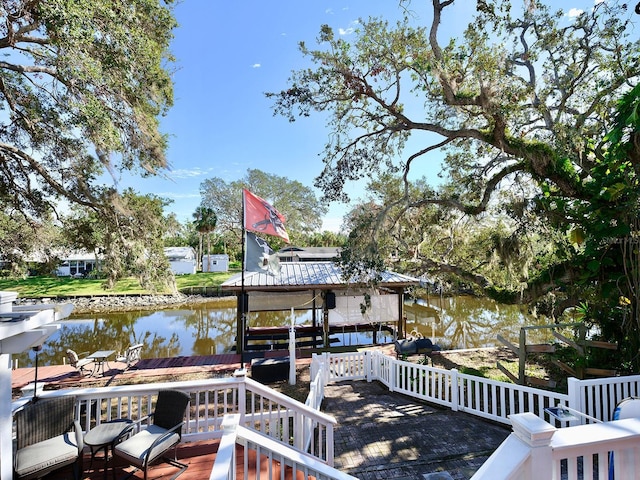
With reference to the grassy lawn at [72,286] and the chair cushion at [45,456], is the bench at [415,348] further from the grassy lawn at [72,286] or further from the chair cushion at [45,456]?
the grassy lawn at [72,286]

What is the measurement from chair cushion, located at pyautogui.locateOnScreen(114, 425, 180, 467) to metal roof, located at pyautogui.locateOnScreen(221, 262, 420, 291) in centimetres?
629

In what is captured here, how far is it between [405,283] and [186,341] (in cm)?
1094

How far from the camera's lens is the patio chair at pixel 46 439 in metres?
2.87

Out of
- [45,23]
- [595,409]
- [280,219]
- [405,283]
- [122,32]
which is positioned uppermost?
[122,32]

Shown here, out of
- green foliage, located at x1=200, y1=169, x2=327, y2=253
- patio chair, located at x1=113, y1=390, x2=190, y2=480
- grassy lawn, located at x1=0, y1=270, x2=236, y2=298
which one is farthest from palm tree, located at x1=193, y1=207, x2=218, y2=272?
patio chair, located at x1=113, y1=390, x2=190, y2=480

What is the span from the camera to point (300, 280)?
36.1ft

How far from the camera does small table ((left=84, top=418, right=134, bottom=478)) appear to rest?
10.6ft

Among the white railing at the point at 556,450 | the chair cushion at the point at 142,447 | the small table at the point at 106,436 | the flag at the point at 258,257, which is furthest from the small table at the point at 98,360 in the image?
the white railing at the point at 556,450

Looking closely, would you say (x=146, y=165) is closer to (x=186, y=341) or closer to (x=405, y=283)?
(x=405, y=283)

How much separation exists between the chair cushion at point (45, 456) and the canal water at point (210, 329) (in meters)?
10.1

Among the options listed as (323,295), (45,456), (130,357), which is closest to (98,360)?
(130,357)

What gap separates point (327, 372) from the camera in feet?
24.4

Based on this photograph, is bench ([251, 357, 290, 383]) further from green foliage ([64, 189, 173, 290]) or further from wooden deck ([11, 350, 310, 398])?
green foliage ([64, 189, 173, 290])

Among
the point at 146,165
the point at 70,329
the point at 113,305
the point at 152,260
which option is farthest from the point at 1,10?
the point at 113,305
